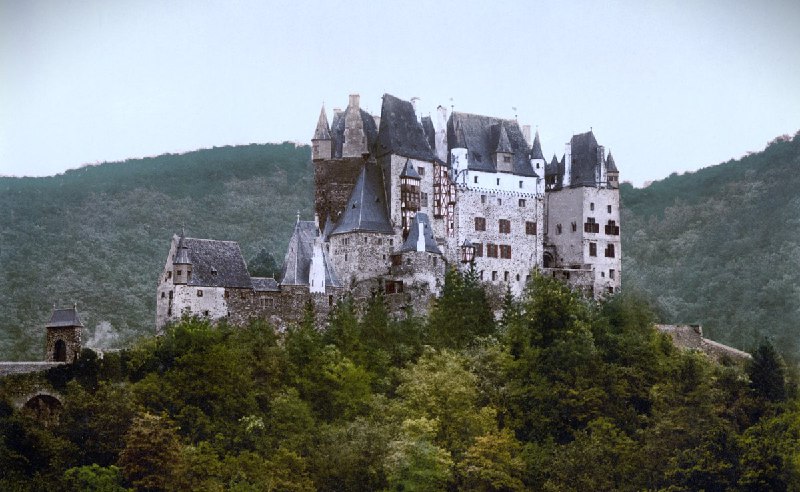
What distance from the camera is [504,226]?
5409 centimetres

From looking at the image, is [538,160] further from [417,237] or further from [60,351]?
[60,351]

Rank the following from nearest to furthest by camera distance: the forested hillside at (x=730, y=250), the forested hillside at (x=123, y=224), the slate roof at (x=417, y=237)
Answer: the slate roof at (x=417, y=237), the forested hillside at (x=123, y=224), the forested hillside at (x=730, y=250)

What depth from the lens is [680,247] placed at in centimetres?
7144

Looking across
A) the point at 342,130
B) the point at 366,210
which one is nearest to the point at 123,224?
the point at 342,130

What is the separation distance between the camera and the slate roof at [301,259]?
4797 centimetres

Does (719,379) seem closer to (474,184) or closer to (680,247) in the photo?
(474,184)

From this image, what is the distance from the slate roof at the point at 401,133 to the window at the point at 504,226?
394 cm

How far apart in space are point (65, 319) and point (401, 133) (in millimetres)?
15649

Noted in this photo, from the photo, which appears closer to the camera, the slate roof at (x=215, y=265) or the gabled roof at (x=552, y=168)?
the slate roof at (x=215, y=265)

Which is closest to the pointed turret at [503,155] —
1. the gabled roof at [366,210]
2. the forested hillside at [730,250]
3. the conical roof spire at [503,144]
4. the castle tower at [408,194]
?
the conical roof spire at [503,144]

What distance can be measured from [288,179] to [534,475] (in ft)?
141

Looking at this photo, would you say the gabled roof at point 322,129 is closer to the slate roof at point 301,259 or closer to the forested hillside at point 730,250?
the slate roof at point 301,259

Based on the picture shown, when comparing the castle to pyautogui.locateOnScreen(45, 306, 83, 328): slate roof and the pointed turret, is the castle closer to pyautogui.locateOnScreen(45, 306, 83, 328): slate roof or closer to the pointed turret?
the pointed turret

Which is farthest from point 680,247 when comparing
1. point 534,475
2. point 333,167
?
point 534,475
